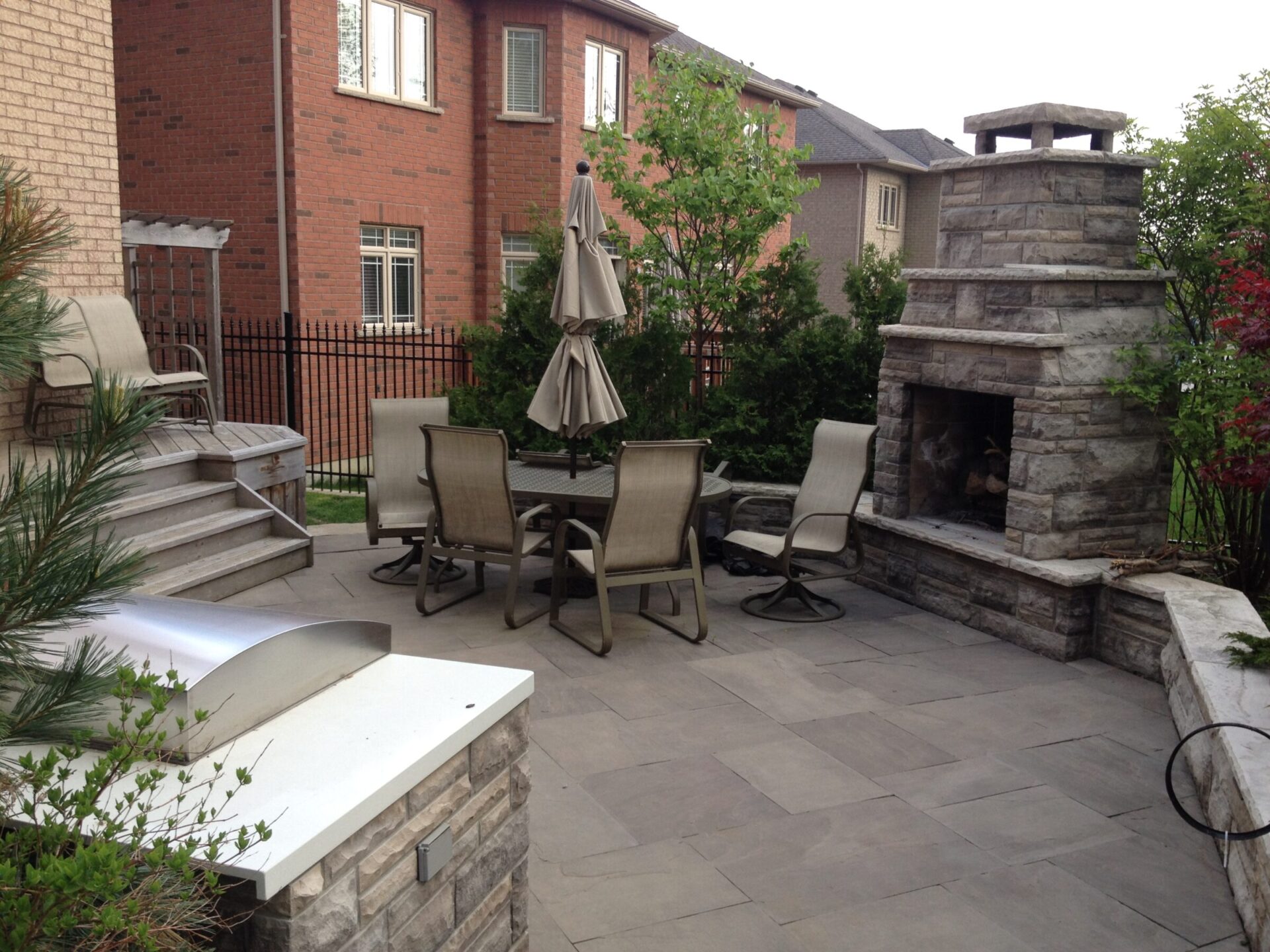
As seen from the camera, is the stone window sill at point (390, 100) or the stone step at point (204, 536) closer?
the stone step at point (204, 536)

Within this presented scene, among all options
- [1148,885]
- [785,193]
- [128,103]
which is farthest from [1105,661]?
[128,103]

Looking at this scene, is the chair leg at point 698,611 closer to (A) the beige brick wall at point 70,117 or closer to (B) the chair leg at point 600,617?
(B) the chair leg at point 600,617

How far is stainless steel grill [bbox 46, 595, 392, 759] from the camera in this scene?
2.21 metres

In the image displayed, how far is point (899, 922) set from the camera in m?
3.45

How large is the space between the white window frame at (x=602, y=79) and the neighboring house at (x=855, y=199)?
9783 millimetres

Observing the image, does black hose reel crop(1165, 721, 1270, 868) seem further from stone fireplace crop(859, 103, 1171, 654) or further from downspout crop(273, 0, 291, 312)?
downspout crop(273, 0, 291, 312)

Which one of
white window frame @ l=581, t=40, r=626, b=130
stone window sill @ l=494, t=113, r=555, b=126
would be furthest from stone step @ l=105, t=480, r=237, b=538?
white window frame @ l=581, t=40, r=626, b=130

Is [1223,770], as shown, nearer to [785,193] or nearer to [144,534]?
[144,534]

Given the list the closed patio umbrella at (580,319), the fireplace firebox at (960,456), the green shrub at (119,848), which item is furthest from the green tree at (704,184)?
the green shrub at (119,848)

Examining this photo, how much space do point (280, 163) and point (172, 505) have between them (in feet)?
20.8

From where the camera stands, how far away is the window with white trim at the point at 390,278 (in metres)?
13.6

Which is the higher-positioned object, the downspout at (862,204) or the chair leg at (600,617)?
the downspout at (862,204)

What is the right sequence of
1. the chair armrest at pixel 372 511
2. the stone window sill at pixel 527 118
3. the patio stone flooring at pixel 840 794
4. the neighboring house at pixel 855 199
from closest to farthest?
the patio stone flooring at pixel 840 794 → the chair armrest at pixel 372 511 → the stone window sill at pixel 527 118 → the neighboring house at pixel 855 199

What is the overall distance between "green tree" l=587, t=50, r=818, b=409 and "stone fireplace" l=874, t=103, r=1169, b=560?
102 inches
